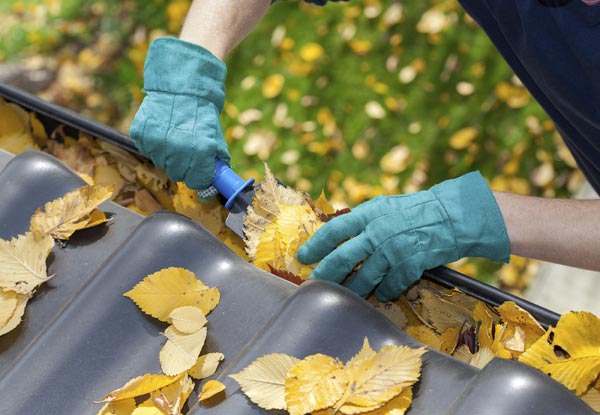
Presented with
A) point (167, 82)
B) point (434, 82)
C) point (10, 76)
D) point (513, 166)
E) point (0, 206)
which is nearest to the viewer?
point (0, 206)

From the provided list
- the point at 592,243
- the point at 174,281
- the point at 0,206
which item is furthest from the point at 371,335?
the point at 0,206

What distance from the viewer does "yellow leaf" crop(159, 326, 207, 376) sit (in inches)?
43.4

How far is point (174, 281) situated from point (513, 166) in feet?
6.52

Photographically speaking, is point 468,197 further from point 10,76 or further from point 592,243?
point 10,76

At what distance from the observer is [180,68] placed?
1.57 metres

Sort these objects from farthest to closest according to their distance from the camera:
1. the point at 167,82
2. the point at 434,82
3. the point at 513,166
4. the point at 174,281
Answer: the point at 434,82 → the point at 513,166 → the point at 167,82 → the point at 174,281

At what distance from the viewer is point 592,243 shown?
140cm

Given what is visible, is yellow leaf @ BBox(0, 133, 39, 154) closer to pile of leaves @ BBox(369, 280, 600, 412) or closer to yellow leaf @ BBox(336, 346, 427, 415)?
pile of leaves @ BBox(369, 280, 600, 412)

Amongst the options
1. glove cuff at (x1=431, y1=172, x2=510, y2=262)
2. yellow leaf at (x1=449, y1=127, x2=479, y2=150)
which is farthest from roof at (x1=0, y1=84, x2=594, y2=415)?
yellow leaf at (x1=449, y1=127, x2=479, y2=150)

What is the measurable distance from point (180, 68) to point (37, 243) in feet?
1.69

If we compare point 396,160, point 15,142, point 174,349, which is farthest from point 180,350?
Answer: point 396,160

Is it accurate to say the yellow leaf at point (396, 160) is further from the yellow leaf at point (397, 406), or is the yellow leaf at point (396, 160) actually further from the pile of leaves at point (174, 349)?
the yellow leaf at point (397, 406)

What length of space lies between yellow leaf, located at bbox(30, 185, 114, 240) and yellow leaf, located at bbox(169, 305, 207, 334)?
0.91 feet

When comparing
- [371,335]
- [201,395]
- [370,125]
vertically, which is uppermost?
[371,335]
